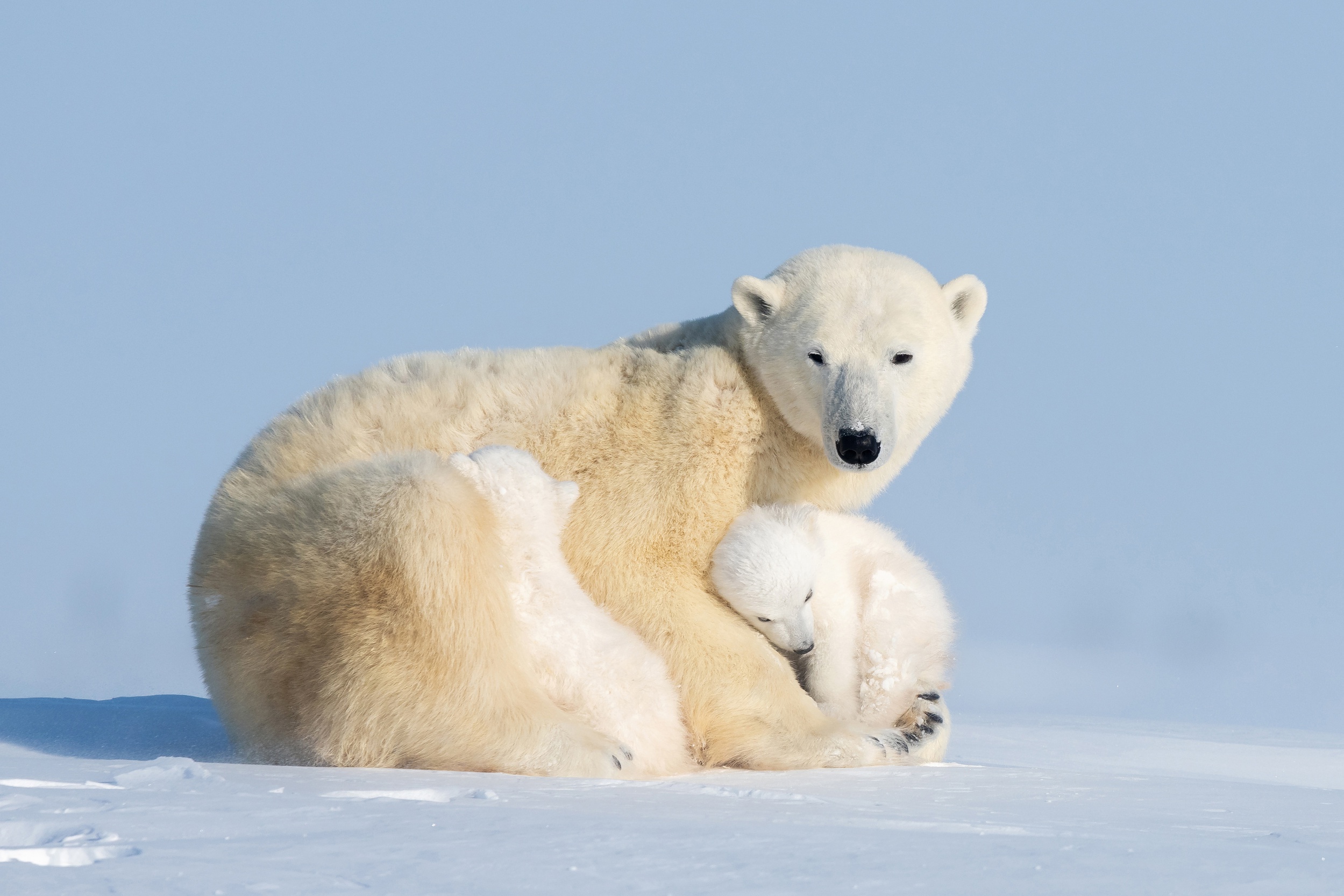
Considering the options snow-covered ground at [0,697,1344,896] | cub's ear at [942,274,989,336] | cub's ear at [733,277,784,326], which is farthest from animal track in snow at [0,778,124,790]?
cub's ear at [942,274,989,336]

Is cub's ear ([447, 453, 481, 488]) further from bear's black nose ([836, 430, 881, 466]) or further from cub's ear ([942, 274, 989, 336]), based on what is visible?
cub's ear ([942, 274, 989, 336])

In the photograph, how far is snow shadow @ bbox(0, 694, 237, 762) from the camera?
4.10 meters

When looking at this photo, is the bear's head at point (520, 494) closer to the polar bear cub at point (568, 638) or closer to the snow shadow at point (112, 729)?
the polar bear cub at point (568, 638)

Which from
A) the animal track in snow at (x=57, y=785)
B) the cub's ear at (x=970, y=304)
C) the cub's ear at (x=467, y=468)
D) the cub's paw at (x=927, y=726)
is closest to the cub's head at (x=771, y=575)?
the cub's paw at (x=927, y=726)

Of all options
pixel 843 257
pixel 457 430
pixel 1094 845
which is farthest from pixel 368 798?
pixel 843 257

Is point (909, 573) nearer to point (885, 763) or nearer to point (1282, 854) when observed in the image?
point (885, 763)

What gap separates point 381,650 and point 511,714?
15.5 inches

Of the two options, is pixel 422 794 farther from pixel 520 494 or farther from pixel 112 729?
pixel 112 729

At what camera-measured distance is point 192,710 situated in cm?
541

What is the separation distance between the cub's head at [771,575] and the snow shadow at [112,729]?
1.59 meters

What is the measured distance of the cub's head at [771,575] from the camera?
4199mm

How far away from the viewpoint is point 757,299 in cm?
475

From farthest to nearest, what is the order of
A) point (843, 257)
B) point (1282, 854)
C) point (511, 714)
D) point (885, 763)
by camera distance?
point (843, 257) < point (885, 763) < point (511, 714) < point (1282, 854)

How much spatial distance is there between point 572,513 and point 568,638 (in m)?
0.57
